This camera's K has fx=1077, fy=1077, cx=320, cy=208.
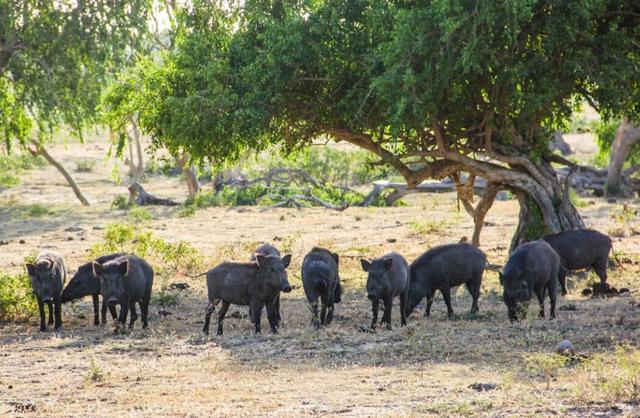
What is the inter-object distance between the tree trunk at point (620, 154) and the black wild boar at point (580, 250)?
644 inches

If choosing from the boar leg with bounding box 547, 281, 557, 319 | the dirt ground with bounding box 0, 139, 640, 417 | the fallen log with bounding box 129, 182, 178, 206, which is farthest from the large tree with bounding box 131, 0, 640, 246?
the fallen log with bounding box 129, 182, 178, 206

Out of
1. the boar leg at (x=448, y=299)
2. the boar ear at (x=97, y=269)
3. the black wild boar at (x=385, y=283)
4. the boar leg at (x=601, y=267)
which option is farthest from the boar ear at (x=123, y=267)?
the boar leg at (x=601, y=267)

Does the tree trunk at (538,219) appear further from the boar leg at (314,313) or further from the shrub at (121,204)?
the shrub at (121,204)

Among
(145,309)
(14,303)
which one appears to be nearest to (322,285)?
(145,309)

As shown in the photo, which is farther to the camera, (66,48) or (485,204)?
(66,48)

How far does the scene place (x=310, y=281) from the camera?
15.6 metres

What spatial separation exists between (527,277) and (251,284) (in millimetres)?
3970

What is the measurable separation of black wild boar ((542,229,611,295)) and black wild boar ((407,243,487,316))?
1882 mm

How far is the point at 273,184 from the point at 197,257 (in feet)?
53.2

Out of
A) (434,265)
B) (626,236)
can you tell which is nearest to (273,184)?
(626,236)

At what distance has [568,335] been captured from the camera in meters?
13.7

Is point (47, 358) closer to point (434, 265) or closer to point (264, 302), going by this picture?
point (264, 302)

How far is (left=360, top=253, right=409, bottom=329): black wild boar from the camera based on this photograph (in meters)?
15.2

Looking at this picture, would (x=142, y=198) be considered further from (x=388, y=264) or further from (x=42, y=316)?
(x=388, y=264)
